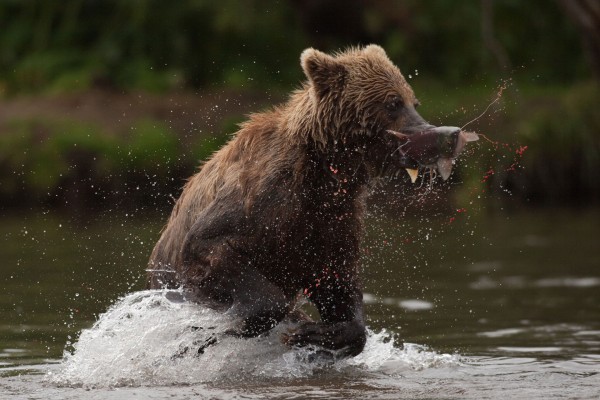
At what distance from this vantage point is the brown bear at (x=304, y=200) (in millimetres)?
6699

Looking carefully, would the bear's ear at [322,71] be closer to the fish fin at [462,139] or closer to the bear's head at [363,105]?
the bear's head at [363,105]

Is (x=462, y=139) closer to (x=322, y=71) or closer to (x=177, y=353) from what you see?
(x=322, y=71)

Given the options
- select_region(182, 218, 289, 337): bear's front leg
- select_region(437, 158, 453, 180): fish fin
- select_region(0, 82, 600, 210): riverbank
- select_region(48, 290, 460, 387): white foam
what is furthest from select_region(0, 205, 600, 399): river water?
select_region(0, 82, 600, 210): riverbank

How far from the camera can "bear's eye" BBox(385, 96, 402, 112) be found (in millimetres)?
6707

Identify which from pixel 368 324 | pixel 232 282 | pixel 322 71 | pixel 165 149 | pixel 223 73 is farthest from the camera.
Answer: pixel 223 73

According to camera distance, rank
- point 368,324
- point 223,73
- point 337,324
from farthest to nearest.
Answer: point 223,73
point 368,324
point 337,324

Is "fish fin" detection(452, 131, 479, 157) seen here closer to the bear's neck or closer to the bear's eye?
the bear's eye

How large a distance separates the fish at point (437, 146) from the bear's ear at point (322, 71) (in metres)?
0.54

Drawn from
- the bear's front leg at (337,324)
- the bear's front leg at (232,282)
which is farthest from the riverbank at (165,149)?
the bear's front leg at (232,282)

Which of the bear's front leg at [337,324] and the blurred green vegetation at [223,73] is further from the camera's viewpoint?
the blurred green vegetation at [223,73]

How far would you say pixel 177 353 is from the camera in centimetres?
692

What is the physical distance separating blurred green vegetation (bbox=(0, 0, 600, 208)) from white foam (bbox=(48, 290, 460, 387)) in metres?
9.11

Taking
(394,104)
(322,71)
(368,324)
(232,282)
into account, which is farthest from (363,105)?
(368,324)

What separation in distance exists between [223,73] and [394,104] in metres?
12.5
